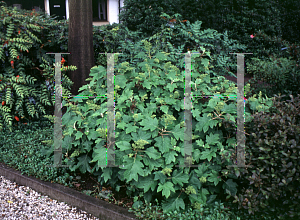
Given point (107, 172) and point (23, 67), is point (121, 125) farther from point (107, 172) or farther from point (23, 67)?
point (23, 67)

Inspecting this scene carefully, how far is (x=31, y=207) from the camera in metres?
2.81

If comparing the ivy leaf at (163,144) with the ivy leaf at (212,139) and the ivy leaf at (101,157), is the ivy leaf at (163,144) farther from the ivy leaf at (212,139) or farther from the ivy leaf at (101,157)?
the ivy leaf at (101,157)

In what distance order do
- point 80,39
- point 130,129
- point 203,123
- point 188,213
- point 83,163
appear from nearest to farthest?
1. point 188,213
2. point 130,129
3. point 203,123
4. point 83,163
5. point 80,39

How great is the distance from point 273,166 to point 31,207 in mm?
2501

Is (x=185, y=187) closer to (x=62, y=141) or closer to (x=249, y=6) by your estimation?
(x=62, y=141)

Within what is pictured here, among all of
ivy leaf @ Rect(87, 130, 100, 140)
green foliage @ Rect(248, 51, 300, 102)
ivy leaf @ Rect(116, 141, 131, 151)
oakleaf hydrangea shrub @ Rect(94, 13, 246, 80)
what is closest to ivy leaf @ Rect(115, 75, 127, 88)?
ivy leaf @ Rect(87, 130, 100, 140)

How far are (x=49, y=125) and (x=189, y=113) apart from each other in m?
3.12

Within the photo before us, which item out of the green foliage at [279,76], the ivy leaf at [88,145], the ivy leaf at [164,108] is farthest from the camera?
the green foliage at [279,76]

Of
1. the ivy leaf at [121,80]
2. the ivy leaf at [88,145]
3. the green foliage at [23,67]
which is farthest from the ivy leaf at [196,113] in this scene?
the green foliage at [23,67]

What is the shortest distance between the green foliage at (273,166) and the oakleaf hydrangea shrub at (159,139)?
0.63 ft

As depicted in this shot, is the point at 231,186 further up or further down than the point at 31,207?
further up

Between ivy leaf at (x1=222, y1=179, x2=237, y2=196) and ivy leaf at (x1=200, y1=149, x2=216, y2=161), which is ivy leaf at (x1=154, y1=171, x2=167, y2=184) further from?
ivy leaf at (x1=222, y1=179, x2=237, y2=196)

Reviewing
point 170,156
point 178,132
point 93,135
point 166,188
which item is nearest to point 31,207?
point 93,135

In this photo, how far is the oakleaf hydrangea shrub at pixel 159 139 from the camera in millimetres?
2447
